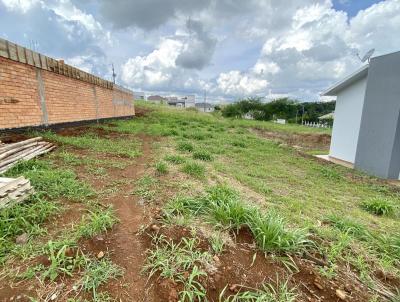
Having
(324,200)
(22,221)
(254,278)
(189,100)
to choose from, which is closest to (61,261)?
(22,221)

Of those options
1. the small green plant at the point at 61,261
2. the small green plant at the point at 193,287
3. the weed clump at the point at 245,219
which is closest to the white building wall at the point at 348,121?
the weed clump at the point at 245,219

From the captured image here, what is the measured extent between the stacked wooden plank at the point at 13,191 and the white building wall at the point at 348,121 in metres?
9.63

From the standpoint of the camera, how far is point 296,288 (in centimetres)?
173

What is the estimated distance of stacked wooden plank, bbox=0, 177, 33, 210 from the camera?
82.8 inches

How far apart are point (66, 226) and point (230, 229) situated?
156 centimetres

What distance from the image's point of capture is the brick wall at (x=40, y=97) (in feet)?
15.3

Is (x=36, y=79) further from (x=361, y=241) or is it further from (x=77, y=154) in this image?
(x=361, y=241)

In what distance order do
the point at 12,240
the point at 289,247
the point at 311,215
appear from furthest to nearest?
1. the point at 311,215
2. the point at 289,247
3. the point at 12,240

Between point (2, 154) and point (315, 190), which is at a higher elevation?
point (2, 154)

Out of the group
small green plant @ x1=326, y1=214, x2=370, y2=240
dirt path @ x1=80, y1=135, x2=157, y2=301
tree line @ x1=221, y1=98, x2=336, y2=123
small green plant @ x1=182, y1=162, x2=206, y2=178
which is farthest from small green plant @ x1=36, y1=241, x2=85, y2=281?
tree line @ x1=221, y1=98, x2=336, y2=123

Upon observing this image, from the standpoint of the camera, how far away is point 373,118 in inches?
282

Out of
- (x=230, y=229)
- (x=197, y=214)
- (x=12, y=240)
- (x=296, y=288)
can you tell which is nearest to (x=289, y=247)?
(x=296, y=288)

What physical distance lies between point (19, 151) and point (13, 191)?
5.46 feet

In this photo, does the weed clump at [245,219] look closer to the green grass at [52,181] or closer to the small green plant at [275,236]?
the small green plant at [275,236]
